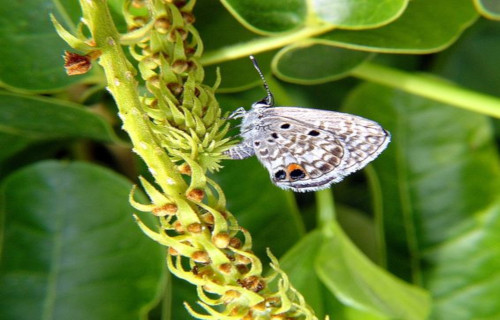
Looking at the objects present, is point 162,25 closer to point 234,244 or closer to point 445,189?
point 234,244

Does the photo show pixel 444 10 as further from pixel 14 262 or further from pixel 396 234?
pixel 14 262

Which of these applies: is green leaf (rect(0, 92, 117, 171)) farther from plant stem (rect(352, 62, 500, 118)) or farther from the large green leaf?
plant stem (rect(352, 62, 500, 118))

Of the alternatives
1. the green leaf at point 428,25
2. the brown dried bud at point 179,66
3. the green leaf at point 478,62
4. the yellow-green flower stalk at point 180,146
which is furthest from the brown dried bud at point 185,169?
the green leaf at point 478,62

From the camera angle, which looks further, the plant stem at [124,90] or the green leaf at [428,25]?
the green leaf at [428,25]

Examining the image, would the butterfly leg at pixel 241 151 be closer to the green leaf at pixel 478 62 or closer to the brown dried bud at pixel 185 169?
the brown dried bud at pixel 185 169

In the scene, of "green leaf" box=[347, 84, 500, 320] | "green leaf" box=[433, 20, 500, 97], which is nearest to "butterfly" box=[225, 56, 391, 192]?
"green leaf" box=[347, 84, 500, 320]

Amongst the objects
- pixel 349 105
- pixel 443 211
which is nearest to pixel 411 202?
pixel 443 211
